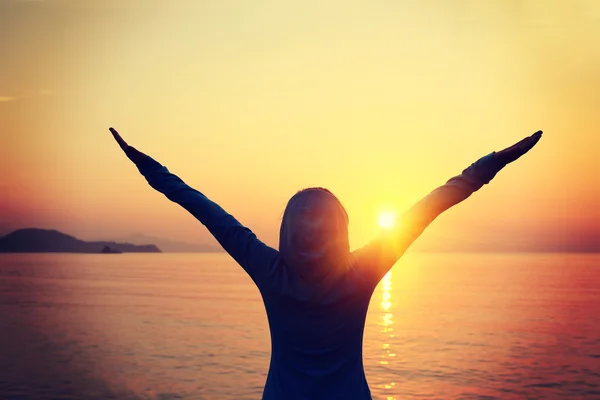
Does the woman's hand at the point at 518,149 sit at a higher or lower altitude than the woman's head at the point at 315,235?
higher

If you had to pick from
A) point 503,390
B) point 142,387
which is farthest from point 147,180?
point 503,390

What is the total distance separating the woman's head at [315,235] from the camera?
221 centimetres

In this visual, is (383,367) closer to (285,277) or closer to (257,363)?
(257,363)

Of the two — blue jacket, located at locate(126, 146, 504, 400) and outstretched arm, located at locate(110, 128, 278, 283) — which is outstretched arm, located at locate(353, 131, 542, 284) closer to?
blue jacket, located at locate(126, 146, 504, 400)

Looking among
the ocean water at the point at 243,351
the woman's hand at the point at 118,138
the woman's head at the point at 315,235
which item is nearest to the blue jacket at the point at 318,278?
the woman's head at the point at 315,235

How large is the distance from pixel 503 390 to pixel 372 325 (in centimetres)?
1710

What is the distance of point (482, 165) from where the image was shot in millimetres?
2498

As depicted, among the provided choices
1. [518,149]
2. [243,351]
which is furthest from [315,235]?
[243,351]

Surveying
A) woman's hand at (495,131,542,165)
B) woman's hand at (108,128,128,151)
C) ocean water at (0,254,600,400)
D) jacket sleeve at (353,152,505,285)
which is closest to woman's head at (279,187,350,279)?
jacket sleeve at (353,152,505,285)

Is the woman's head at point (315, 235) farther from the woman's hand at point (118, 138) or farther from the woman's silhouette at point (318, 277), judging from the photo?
the woman's hand at point (118, 138)

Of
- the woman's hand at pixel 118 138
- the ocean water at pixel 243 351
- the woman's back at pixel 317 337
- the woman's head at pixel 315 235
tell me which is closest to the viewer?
the woman's head at pixel 315 235

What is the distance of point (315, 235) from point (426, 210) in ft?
1.50

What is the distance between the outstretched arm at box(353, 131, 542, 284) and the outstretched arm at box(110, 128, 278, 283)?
35 cm

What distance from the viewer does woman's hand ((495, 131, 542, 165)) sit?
8.15 feet
